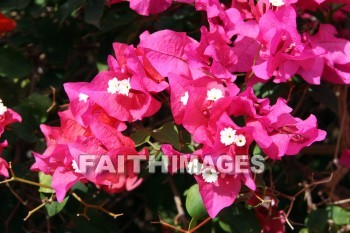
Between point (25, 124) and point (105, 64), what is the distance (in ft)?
0.69

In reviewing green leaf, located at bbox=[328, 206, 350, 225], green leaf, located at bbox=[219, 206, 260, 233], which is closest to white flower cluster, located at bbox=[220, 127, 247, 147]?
green leaf, located at bbox=[219, 206, 260, 233]

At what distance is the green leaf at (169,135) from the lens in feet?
3.67

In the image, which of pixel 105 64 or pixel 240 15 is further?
pixel 105 64

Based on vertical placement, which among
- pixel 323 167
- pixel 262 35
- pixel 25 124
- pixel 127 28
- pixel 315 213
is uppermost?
pixel 262 35

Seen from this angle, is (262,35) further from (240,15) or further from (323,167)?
(323,167)

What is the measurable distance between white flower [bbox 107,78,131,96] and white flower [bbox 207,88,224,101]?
0.46 feet

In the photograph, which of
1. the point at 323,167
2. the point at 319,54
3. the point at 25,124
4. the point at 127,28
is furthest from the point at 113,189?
the point at 323,167

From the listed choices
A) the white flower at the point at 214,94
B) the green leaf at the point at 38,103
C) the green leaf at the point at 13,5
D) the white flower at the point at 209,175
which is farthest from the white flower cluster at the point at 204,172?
the green leaf at the point at 13,5

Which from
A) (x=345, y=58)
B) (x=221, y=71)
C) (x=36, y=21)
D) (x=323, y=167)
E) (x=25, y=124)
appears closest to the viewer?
(x=221, y=71)

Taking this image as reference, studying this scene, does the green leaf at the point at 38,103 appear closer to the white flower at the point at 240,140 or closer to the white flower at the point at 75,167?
the white flower at the point at 75,167

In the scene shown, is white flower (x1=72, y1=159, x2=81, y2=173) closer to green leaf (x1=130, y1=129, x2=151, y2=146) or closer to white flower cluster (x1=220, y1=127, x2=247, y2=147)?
green leaf (x1=130, y1=129, x2=151, y2=146)

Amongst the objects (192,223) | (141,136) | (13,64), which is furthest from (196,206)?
(13,64)

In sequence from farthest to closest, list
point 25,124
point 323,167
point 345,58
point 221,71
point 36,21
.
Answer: point 323,167 < point 36,21 < point 25,124 < point 345,58 < point 221,71

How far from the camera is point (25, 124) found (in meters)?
1.36
